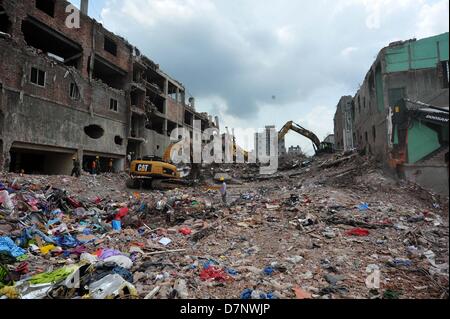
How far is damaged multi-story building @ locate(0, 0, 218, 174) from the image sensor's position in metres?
12.9

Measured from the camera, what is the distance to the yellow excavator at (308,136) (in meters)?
21.0

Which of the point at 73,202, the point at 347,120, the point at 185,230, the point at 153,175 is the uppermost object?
the point at 347,120

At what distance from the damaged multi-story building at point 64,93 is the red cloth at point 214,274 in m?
12.9

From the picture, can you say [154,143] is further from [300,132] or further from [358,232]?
[358,232]

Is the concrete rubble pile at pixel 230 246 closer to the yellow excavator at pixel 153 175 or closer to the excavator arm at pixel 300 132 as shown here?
the yellow excavator at pixel 153 175

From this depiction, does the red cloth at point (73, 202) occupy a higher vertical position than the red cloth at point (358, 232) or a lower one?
higher

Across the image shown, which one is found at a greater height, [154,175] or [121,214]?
[154,175]

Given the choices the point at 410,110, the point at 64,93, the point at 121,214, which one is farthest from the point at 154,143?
the point at 410,110

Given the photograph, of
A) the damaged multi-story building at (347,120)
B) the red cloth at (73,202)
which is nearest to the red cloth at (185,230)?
the red cloth at (73,202)

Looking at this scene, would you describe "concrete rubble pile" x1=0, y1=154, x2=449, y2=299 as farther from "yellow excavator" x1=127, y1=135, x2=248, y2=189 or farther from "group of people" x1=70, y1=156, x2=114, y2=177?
"group of people" x1=70, y1=156, x2=114, y2=177

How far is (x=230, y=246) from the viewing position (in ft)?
17.2

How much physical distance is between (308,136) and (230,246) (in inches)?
706

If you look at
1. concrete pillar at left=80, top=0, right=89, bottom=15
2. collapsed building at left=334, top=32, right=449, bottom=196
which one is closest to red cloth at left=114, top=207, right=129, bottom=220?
collapsed building at left=334, top=32, right=449, bottom=196
